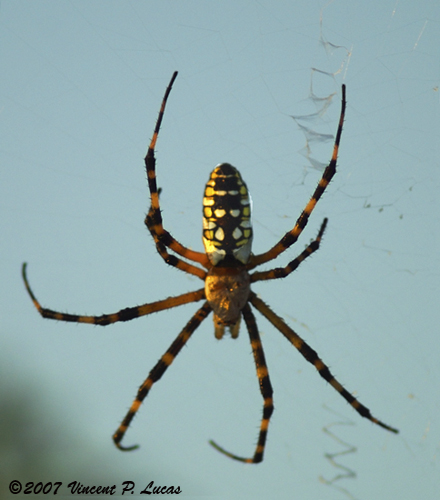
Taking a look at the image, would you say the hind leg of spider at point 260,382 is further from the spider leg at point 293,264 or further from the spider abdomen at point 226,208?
the spider abdomen at point 226,208

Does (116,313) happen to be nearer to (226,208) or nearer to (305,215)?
(226,208)

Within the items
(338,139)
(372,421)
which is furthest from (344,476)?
(338,139)

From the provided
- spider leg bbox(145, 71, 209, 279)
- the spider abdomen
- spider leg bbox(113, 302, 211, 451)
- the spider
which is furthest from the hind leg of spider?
the spider abdomen

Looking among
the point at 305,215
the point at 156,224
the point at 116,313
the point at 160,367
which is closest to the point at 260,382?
the point at 160,367

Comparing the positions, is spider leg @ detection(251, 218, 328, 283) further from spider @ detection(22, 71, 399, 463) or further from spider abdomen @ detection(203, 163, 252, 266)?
spider abdomen @ detection(203, 163, 252, 266)

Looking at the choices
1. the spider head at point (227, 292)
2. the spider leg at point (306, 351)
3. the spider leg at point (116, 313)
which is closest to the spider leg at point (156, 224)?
the spider head at point (227, 292)
